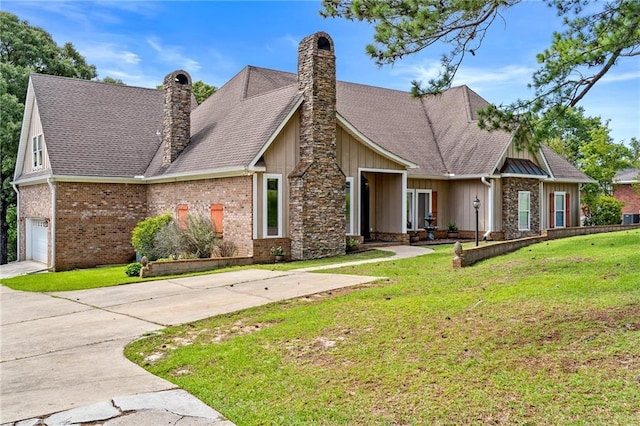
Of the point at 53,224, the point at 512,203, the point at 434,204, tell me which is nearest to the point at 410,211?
the point at 434,204

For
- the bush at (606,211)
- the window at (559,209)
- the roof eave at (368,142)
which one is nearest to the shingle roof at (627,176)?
the bush at (606,211)

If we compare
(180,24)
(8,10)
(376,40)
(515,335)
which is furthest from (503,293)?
(8,10)

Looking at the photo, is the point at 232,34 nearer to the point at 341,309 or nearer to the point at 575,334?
the point at 341,309

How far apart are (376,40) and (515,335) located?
5.08 m

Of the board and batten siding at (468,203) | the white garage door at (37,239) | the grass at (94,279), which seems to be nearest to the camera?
the grass at (94,279)

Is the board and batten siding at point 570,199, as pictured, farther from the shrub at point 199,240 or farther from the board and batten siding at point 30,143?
the board and batten siding at point 30,143

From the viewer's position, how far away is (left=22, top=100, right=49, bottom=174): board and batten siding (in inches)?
859

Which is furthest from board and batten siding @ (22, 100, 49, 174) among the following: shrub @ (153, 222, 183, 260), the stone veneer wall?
the stone veneer wall

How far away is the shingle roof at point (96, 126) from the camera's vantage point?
21.4 m

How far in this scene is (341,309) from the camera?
8.65 metres

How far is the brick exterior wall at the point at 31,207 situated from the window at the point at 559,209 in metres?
22.7

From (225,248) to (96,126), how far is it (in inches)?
400

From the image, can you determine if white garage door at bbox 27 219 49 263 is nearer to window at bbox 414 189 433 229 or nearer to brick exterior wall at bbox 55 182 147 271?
brick exterior wall at bbox 55 182 147 271

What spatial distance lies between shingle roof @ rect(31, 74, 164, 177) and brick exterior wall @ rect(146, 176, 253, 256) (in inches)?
119
